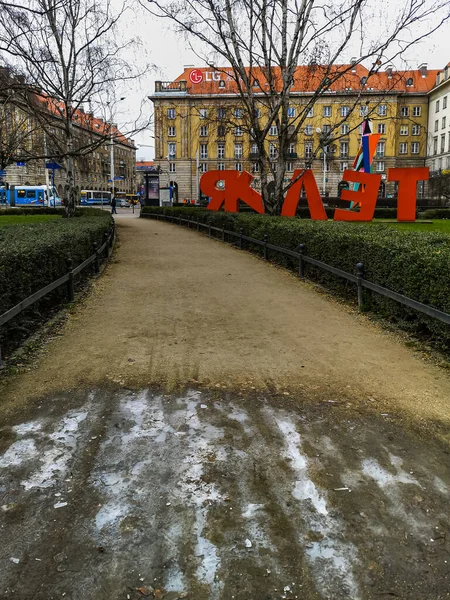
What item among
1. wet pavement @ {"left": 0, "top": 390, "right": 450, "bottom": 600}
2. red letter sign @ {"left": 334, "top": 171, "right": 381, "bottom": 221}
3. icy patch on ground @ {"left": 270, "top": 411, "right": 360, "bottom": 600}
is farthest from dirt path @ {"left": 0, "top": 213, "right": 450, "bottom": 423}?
red letter sign @ {"left": 334, "top": 171, "right": 381, "bottom": 221}

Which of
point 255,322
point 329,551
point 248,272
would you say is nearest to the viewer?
point 329,551

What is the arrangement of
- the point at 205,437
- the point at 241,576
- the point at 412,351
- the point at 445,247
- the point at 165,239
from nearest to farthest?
1. the point at 241,576
2. the point at 205,437
3. the point at 412,351
4. the point at 445,247
5. the point at 165,239

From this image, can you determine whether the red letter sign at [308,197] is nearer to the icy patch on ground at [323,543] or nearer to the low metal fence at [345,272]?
the low metal fence at [345,272]

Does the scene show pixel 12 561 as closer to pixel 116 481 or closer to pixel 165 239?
pixel 116 481

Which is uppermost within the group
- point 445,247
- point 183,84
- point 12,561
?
point 183,84

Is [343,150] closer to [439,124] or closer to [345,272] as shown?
[439,124]

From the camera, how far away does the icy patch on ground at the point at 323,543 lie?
2.35 metres

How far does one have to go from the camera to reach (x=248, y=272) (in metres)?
12.3

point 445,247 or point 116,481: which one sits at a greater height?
point 445,247

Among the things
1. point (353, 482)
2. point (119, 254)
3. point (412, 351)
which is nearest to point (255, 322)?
point (412, 351)

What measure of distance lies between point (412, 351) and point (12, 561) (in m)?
5.06

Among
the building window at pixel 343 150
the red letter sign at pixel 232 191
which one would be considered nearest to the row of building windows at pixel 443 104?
the building window at pixel 343 150

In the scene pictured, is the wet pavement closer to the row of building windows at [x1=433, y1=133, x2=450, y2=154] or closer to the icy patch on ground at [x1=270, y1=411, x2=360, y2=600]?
the icy patch on ground at [x1=270, y1=411, x2=360, y2=600]

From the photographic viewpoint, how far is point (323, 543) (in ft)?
8.57
